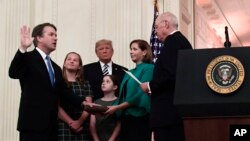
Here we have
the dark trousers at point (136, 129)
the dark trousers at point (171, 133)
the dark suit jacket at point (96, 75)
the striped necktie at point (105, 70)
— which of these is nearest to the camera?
the dark trousers at point (171, 133)

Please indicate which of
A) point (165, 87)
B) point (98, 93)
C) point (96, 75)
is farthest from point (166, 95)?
point (96, 75)

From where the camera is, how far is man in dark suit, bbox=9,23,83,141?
4309 millimetres

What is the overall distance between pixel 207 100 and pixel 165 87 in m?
1.15

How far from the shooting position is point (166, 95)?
425 centimetres

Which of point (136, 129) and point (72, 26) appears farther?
point (72, 26)

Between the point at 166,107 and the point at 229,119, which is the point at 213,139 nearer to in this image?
the point at 229,119

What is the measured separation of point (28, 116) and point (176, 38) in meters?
1.38

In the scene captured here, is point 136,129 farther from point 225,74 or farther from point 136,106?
point 225,74

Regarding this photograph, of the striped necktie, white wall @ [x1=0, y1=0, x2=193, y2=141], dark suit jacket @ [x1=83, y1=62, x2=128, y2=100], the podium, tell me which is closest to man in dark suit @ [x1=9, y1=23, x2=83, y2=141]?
dark suit jacket @ [x1=83, y1=62, x2=128, y2=100]

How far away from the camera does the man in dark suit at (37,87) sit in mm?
4309

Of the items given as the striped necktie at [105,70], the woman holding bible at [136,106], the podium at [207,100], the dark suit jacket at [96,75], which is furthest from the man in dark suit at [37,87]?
the podium at [207,100]

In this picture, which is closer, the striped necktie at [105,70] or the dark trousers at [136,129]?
the dark trousers at [136,129]

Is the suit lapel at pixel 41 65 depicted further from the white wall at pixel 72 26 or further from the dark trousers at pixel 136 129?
the white wall at pixel 72 26

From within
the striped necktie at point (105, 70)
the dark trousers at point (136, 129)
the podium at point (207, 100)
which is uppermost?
the striped necktie at point (105, 70)
